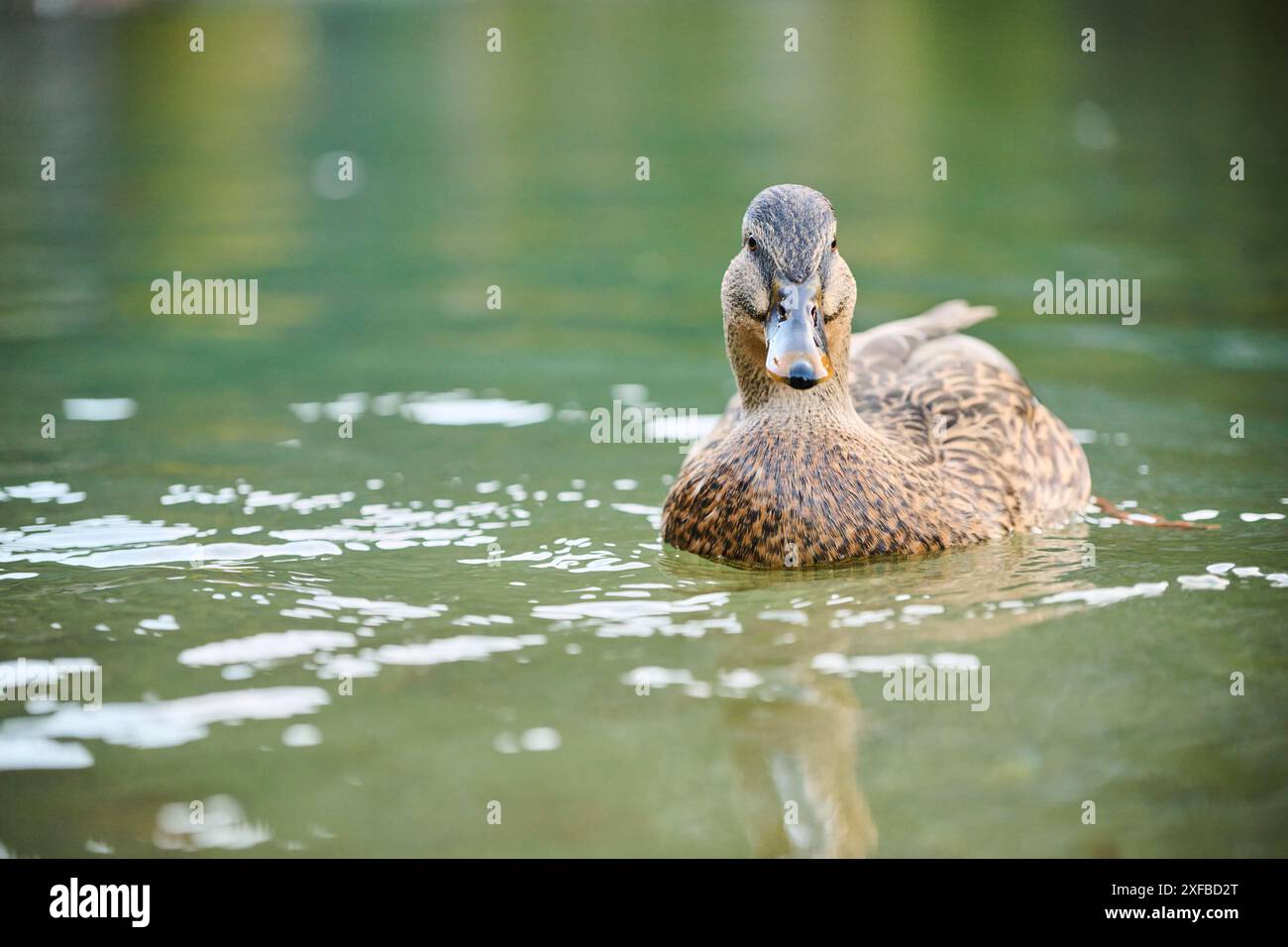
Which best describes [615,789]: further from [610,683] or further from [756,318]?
[756,318]

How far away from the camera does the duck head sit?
594 cm

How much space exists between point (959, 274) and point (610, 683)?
7.62 meters

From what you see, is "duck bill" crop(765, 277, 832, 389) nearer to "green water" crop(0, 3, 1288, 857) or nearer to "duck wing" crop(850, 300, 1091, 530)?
"green water" crop(0, 3, 1288, 857)

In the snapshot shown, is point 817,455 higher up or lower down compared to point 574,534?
higher up

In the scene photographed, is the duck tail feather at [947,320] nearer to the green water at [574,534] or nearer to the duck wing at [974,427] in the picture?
the duck wing at [974,427]

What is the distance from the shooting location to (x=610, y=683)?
539 cm

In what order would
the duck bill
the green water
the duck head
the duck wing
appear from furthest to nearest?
the duck wing < the duck head < the duck bill < the green water

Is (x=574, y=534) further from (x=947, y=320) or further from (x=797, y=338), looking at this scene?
(x=947, y=320)

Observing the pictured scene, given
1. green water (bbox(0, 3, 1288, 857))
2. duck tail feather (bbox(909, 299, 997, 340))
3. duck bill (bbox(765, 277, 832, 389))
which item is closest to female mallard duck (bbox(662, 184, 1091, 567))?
duck bill (bbox(765, 277, 832, 389))

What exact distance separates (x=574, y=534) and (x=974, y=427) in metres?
1.87

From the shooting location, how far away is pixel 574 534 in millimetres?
7102

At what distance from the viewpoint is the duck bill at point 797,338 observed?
229 inches

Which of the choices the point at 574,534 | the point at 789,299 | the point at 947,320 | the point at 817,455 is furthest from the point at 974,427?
the point at 574,534

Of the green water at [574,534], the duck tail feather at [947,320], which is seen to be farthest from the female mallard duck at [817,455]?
the duck tail feather at [947,320]
